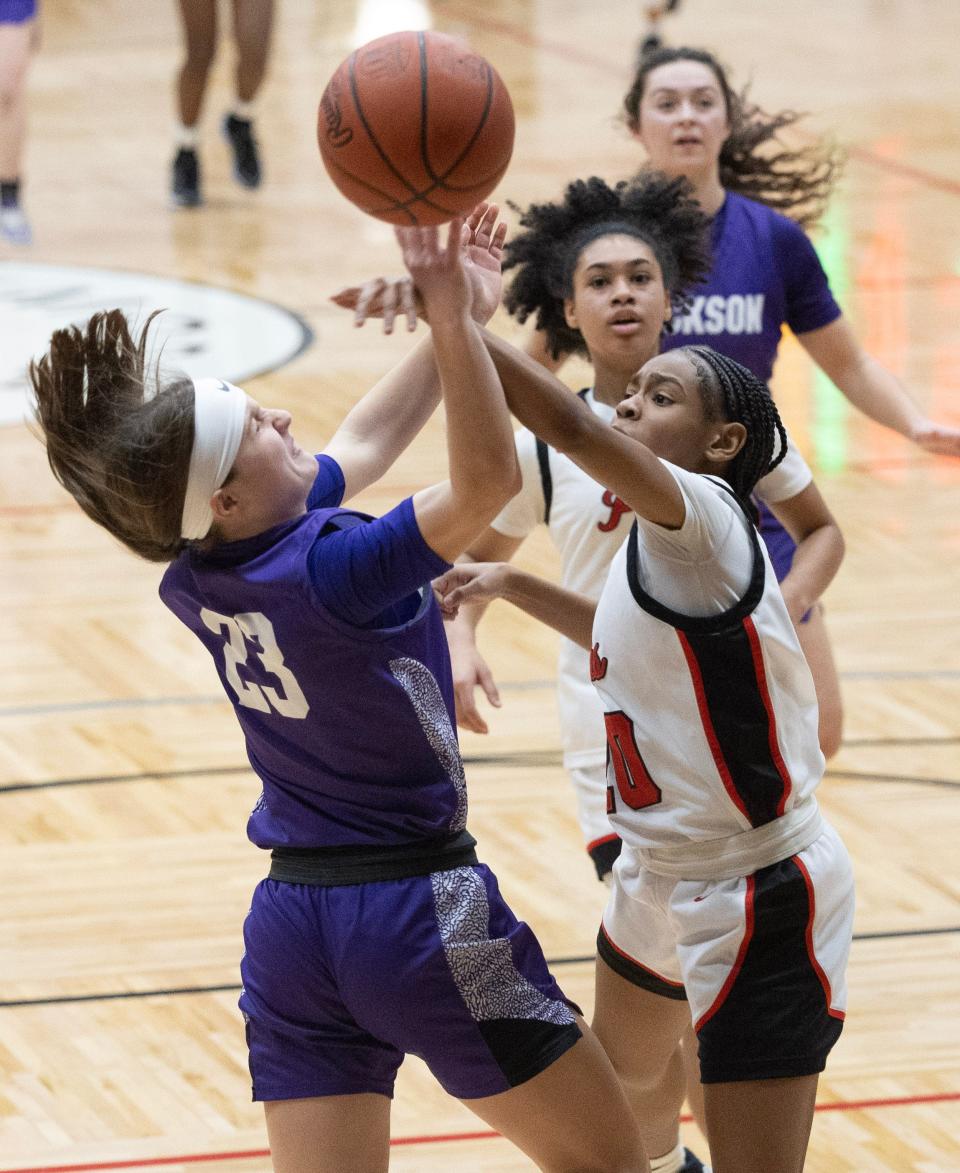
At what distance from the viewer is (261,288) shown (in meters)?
9.72

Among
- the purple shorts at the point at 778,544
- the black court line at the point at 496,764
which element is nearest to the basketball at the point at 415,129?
the purple shorts at the point at 778,544

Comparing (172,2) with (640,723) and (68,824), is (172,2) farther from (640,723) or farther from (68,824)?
(640,723)

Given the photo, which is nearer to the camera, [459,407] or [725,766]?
[459,407]

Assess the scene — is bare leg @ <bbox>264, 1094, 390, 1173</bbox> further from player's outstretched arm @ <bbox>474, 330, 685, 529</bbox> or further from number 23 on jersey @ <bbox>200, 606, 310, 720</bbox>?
player's outstretched arm @ <bbox>474, 330, 685, 529</bbox>

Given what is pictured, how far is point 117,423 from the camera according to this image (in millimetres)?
2492

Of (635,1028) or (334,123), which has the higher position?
(334,123)

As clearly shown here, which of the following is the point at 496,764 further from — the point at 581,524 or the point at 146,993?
the point at 581,524

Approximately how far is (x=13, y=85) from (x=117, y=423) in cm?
781

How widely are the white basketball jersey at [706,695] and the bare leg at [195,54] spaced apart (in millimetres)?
8679

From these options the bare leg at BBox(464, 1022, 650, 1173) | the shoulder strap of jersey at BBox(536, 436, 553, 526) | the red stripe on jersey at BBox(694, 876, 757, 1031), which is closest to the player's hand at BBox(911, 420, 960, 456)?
the shoulder strap of jersey at BBox(536, 436, 553, 526)

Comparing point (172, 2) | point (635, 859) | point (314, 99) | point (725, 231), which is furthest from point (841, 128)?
point (635, 859)

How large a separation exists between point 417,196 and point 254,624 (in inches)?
23.1

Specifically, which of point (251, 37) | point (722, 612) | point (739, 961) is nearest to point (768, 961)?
point (739, 961)

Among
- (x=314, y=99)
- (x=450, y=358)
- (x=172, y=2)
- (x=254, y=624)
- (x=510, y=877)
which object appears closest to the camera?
(x=450, y=358)
